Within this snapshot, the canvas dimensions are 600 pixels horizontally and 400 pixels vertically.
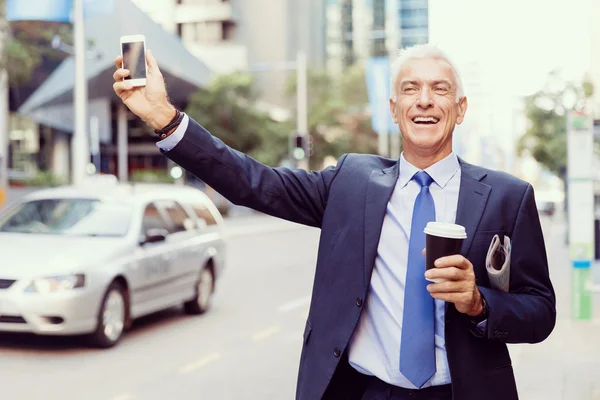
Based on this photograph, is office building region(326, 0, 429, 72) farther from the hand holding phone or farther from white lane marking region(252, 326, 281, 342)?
the hand holding phone

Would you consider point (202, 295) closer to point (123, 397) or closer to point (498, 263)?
point (123, 397)

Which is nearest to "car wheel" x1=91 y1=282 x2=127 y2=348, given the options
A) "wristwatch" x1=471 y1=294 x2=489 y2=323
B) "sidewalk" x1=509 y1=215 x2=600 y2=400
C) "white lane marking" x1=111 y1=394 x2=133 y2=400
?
"white lane marking" x1=111 y1=394 x2=133 y2=400

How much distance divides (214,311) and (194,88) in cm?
4959

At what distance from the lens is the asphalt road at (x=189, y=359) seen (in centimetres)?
702

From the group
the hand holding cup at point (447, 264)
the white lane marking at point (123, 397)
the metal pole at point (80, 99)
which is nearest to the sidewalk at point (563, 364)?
the white lane marking at point (123, 397)

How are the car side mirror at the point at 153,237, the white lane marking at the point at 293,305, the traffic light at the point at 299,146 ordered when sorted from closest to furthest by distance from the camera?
the car side mirror at the point at 153,237
the white lane marking at the point at 293,305
the traffic light at the point at 299,146

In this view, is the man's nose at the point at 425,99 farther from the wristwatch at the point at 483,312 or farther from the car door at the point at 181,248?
the car door at the point at 181,248

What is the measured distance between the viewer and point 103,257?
8.62m

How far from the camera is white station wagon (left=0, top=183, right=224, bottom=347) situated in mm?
8133

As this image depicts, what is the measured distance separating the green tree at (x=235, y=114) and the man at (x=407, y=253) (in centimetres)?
4658

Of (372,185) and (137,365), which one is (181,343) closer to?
(137,365)

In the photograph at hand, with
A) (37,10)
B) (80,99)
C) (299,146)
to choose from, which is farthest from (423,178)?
(299,146)

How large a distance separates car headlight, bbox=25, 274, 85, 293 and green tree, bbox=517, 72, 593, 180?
875 inches

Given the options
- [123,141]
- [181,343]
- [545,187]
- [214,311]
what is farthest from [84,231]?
[545,187]
